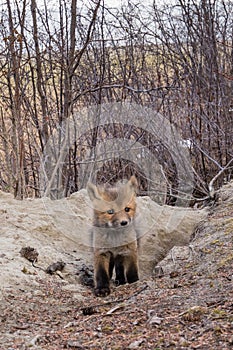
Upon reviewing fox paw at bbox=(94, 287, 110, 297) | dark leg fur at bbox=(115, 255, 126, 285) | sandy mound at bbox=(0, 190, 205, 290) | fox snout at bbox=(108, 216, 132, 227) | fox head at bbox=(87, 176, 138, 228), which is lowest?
dark leg fur at bbox=(115, 255, 126, 285)

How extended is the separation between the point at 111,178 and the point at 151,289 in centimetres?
321

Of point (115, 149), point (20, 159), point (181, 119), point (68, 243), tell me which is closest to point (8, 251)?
point (68, 243)

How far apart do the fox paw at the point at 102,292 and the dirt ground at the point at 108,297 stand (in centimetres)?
6

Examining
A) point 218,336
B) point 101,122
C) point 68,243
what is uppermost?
point 101,122

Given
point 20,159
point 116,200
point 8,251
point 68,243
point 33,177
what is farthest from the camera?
point 33,177

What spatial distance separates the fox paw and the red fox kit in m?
0.36

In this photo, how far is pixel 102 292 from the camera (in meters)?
3.92

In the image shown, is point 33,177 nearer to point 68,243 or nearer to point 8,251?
point 68,243

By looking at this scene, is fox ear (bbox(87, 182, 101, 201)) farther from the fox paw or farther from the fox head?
the fox paw

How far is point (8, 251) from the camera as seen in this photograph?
13.6 feet

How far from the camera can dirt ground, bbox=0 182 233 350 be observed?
7.94ft

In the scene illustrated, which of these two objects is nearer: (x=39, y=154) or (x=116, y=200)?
(x=116, y=200)

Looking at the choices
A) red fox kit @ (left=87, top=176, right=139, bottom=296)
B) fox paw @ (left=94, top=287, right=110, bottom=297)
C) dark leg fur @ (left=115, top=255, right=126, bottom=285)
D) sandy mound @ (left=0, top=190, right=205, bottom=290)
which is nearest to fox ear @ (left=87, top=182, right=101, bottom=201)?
red fox kit @ (left=87, top=176, right=139, bottom=296)

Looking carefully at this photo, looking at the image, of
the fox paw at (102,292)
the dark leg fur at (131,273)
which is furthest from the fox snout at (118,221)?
the fox paw at (102,292)
